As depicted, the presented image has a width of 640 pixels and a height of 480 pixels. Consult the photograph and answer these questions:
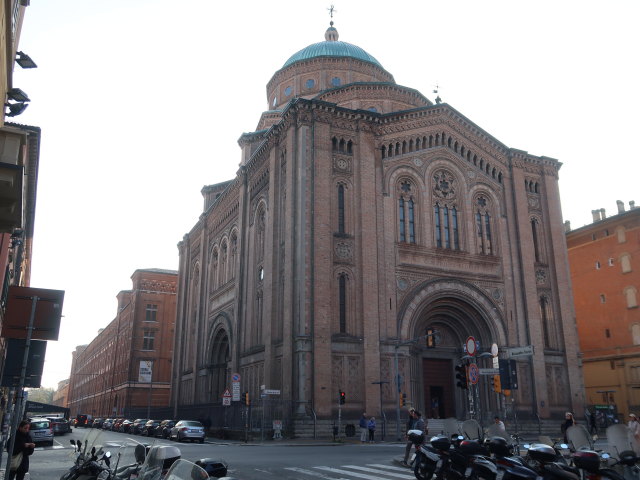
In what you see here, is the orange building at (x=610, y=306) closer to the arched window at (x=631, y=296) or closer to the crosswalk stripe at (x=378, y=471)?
the arched window at (x=631, y=296)

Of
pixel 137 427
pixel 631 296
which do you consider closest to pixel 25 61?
pixel 137 427

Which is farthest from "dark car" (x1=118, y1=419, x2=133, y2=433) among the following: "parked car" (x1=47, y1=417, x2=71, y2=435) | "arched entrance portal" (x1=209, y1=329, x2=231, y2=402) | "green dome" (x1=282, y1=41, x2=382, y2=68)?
"green dome" (x1=282, y1=41, x2=382, y2=68)

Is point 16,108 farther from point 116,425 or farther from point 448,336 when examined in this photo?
point 116,425

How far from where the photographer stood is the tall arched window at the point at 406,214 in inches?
1346

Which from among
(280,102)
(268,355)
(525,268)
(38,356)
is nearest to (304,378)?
(268,355)

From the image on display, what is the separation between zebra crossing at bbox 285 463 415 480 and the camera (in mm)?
13375

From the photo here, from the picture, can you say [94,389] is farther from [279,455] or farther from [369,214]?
[279,455]

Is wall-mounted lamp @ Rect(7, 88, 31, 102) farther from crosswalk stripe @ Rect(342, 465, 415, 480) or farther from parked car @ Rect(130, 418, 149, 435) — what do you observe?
parked car @ Rect(130, 418, 149, 435)

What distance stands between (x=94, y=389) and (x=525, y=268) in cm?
8177

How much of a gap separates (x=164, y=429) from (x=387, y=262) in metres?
17.3

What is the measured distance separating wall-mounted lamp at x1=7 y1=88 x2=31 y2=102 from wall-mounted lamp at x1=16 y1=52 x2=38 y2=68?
3.02ft

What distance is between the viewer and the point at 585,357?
149 ft

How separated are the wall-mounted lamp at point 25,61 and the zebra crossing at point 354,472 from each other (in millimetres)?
11556

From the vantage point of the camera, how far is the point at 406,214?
3469cm
